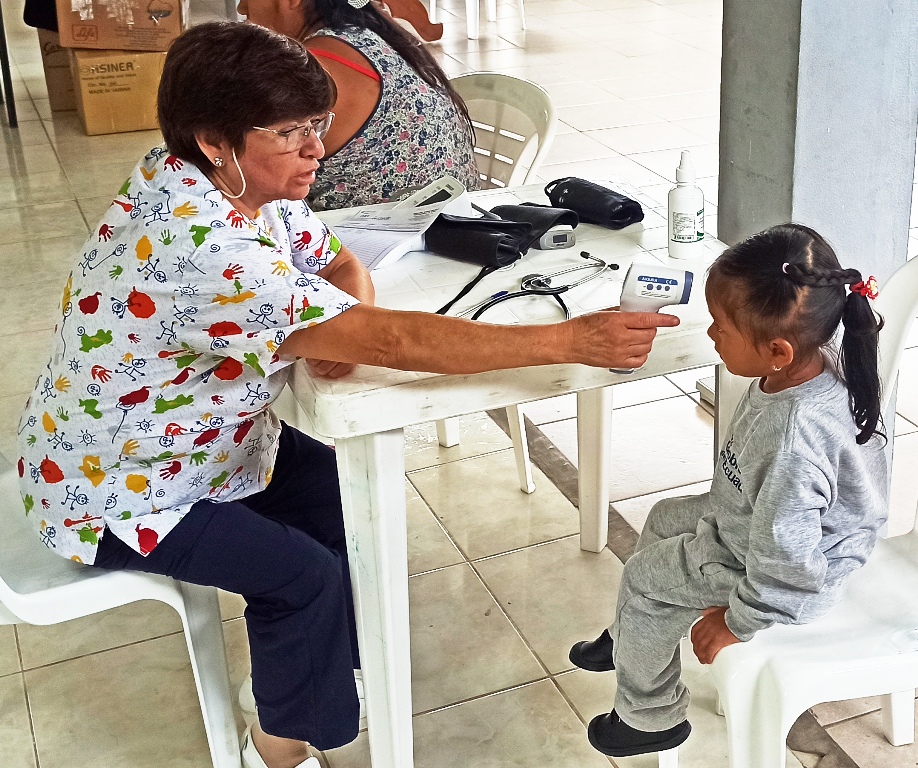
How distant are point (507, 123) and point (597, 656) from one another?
1431 millimetres

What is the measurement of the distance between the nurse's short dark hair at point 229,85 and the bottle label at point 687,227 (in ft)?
2.13

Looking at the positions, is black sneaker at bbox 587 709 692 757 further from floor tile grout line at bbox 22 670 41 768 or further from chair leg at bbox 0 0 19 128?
chair leg at bbox 0 0 19 128

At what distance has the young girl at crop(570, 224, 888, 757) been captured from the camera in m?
1.48

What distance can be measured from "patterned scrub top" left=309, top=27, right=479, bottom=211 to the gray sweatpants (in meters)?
1.01

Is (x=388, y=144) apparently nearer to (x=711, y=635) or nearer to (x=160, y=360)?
(x=160, y=360)

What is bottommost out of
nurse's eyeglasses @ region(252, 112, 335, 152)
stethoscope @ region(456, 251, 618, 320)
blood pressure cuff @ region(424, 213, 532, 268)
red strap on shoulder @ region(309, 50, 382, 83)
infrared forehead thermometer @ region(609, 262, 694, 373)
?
stethoscope @ region(456, 251, 618, 320)

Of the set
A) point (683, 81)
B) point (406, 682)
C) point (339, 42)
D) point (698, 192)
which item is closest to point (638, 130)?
point (683, 81)

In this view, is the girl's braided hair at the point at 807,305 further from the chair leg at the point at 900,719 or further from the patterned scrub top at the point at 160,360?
the chair leg at the point at 900,719

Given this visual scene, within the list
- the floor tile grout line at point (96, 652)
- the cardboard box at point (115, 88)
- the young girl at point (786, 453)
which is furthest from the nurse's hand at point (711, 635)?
the cardboard box at point (115, 88)

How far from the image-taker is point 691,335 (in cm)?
164

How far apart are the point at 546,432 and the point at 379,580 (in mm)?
1545

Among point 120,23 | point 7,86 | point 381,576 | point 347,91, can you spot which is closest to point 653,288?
point 381,576

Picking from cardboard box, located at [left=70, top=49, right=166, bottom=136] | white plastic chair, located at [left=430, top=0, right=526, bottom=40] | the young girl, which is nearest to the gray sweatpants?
the young girl

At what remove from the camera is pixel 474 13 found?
806cm
